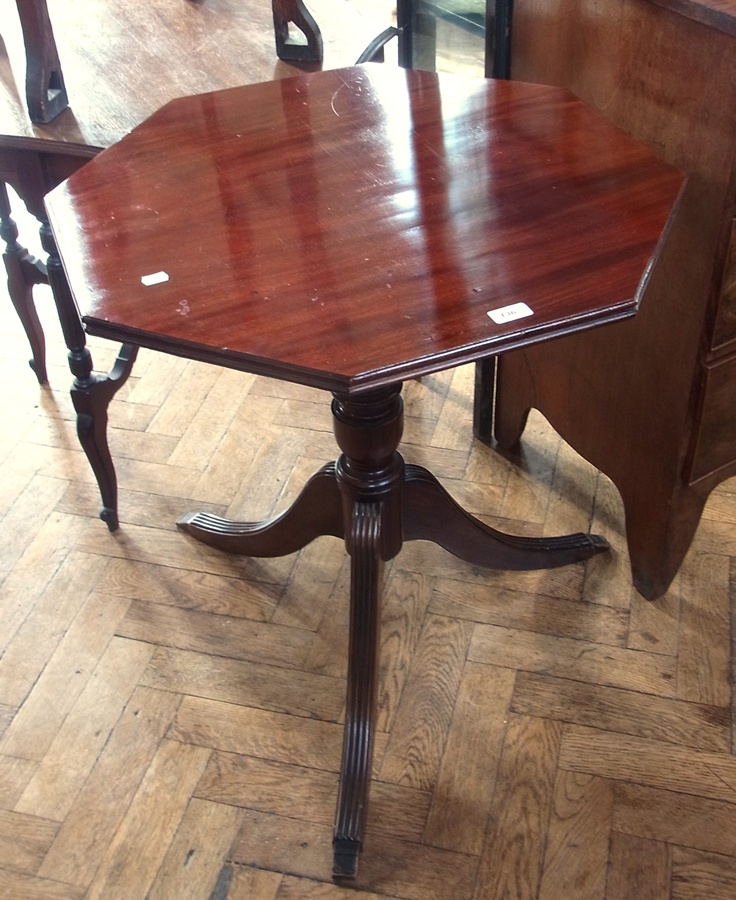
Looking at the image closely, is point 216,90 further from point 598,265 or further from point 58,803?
point 58,803

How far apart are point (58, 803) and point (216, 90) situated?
4.10ft

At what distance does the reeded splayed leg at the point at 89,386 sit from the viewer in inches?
70.5

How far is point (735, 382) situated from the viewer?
1554 millimetres

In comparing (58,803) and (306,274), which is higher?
(306,274)

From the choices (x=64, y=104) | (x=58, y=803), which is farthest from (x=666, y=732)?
(x=64, y=104)

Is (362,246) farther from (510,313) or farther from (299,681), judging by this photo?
(299,681)

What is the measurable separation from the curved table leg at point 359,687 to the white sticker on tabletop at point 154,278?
530 millimetres

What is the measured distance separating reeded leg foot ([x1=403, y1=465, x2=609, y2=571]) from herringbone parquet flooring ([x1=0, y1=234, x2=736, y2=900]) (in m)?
0.05

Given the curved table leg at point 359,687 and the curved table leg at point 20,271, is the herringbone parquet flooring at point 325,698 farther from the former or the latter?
the curved table leg at point 20,271

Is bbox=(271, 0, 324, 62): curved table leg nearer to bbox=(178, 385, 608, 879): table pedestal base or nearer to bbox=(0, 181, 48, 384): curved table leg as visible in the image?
bbox=(0, 181, 48, 384): curved table leg

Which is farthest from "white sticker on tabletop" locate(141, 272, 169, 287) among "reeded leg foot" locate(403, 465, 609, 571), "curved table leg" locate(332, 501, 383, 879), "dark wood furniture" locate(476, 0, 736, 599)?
"dark wood furniture" locate(476, 0, 736, 599)

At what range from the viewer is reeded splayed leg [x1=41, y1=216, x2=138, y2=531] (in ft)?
5.88

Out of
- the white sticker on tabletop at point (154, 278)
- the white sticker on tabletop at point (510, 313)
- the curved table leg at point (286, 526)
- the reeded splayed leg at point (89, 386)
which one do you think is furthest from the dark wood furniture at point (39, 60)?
the white sticker on tabletop at point (510, 313)

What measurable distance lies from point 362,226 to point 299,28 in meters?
0.76
